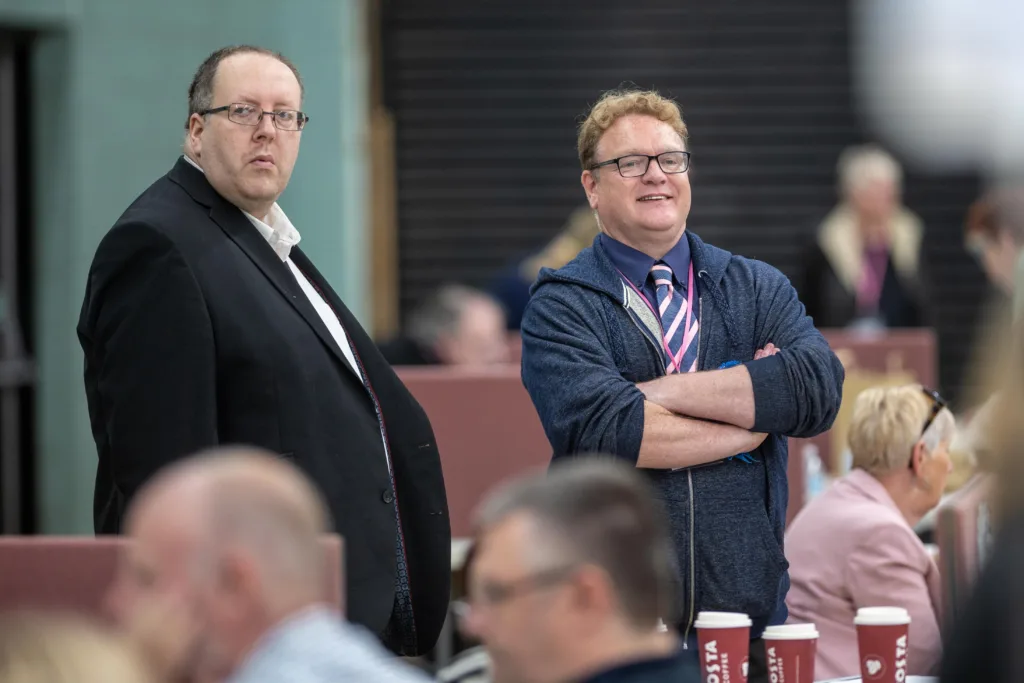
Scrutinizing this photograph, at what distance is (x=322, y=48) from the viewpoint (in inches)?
336

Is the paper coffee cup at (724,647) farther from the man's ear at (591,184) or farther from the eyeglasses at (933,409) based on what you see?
the eyeglasses at (933,409)

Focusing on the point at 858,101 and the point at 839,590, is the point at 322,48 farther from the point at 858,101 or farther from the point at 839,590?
the point at 839,590

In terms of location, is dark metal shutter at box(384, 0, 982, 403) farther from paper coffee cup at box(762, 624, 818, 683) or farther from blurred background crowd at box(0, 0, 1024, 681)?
paper coffee cup at box(762, 624, 818, 683)

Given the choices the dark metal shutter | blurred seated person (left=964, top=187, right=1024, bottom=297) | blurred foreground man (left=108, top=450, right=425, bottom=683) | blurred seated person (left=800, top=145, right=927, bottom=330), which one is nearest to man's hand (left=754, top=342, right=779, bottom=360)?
blurred foreground man (left=108, top=450, right=425, bottom=683)

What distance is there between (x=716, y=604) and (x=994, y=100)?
26.8 ft

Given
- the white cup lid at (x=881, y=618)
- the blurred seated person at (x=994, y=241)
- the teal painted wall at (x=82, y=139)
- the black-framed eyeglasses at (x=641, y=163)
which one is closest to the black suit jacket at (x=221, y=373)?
the black-framed eyeglasses at (x=641, y=163)

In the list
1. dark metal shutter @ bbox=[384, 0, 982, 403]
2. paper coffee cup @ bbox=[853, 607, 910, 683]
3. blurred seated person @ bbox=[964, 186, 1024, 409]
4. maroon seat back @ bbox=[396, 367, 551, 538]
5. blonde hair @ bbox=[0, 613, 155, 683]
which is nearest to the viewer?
blonde hair @ bbox=[0, 613, 155, 683]

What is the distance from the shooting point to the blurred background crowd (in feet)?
25.8

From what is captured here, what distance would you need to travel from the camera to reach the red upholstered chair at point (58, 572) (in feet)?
8.07

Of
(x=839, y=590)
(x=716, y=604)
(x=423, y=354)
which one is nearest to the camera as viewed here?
(x=716, y=604)

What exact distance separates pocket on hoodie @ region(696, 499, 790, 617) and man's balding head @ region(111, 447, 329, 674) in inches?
Answer: 52.5

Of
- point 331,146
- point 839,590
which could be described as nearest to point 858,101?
point 331,146

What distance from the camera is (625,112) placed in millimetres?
3473

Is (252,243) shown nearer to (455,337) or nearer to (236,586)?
(236,586)
